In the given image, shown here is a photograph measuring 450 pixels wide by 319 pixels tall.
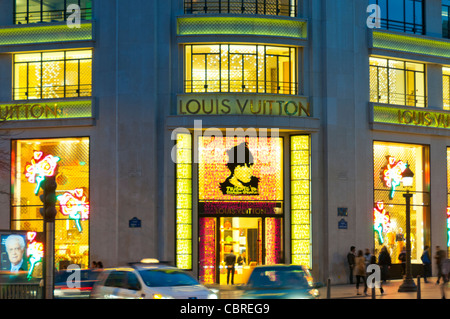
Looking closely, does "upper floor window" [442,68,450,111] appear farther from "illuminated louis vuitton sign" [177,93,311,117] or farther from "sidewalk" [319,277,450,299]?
"illuminated louis vuitton sign" [177,93,311,117]

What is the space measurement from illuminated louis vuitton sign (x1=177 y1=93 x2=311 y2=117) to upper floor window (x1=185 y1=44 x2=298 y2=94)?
0.61 m

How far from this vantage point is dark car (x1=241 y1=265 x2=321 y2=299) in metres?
19.5

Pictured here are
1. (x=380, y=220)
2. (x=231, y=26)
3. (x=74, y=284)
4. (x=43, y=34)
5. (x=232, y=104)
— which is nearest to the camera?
(x=74, y=284)

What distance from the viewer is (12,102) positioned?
35500mm

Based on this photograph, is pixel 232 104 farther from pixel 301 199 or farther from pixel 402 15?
pixel 402 15

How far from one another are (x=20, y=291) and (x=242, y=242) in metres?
15.1

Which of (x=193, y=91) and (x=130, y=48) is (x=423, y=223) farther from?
(x=130, y=48)

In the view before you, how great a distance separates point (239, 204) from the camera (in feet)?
115

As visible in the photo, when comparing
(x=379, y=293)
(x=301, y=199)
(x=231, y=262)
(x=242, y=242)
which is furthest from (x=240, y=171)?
(x=379, y=293)

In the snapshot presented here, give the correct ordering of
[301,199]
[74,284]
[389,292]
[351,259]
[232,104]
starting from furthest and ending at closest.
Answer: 1. [301,199]
2. [351,259]
3. [232,104]
4. [389,292]
5. [74,284]

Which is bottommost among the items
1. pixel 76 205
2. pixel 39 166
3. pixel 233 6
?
pixel 76 205

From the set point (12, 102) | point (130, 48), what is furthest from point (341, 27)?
point (12, 102)

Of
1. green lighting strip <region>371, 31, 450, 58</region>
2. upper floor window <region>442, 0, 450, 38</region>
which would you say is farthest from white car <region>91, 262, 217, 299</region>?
upper floor window <region>442, 0, 450, 38</region>

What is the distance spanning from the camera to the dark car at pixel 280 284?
19.5 metres
